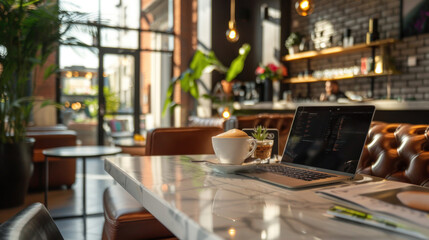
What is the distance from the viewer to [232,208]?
2.46 ft

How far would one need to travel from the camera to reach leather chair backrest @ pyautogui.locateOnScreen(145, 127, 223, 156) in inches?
92.4

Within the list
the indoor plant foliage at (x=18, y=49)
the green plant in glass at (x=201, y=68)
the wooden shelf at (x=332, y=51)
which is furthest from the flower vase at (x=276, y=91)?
the indoor plant foliage at (x=18, y=49)

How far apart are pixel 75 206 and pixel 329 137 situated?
2.98 metres

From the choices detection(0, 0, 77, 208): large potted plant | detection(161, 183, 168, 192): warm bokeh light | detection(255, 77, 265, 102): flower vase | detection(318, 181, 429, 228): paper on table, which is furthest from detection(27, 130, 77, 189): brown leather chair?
detection(318, 181, 429, 228): paper on table

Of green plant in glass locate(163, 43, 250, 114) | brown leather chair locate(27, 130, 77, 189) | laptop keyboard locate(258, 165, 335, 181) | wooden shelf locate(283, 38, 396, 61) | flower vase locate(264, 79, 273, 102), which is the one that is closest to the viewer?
laptop keyboard locate(258, 165, 335, 181)

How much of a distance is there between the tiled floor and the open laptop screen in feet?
6.37

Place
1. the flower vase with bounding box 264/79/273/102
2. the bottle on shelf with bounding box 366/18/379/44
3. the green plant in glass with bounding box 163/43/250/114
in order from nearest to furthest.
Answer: the bottle on shelf with bounding box 366/18/379/44, the green plant in glass with bounding box 163/43/250/114, the flower vase with bounding box 264/79/273/102

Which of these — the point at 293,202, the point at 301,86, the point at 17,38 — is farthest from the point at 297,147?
the point at 301,86

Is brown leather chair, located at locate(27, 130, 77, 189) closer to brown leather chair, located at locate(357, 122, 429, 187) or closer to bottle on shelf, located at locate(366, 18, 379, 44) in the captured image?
brown leather chair, located at locate(357, 122, 429, 187)

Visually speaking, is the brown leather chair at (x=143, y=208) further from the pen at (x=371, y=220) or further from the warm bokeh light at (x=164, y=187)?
the pen at (x=371, y=220)

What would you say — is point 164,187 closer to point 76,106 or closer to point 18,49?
point 18,49

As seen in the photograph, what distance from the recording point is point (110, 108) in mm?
8266

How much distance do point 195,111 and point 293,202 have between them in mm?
7867

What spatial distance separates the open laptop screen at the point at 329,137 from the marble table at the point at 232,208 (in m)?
0.09
